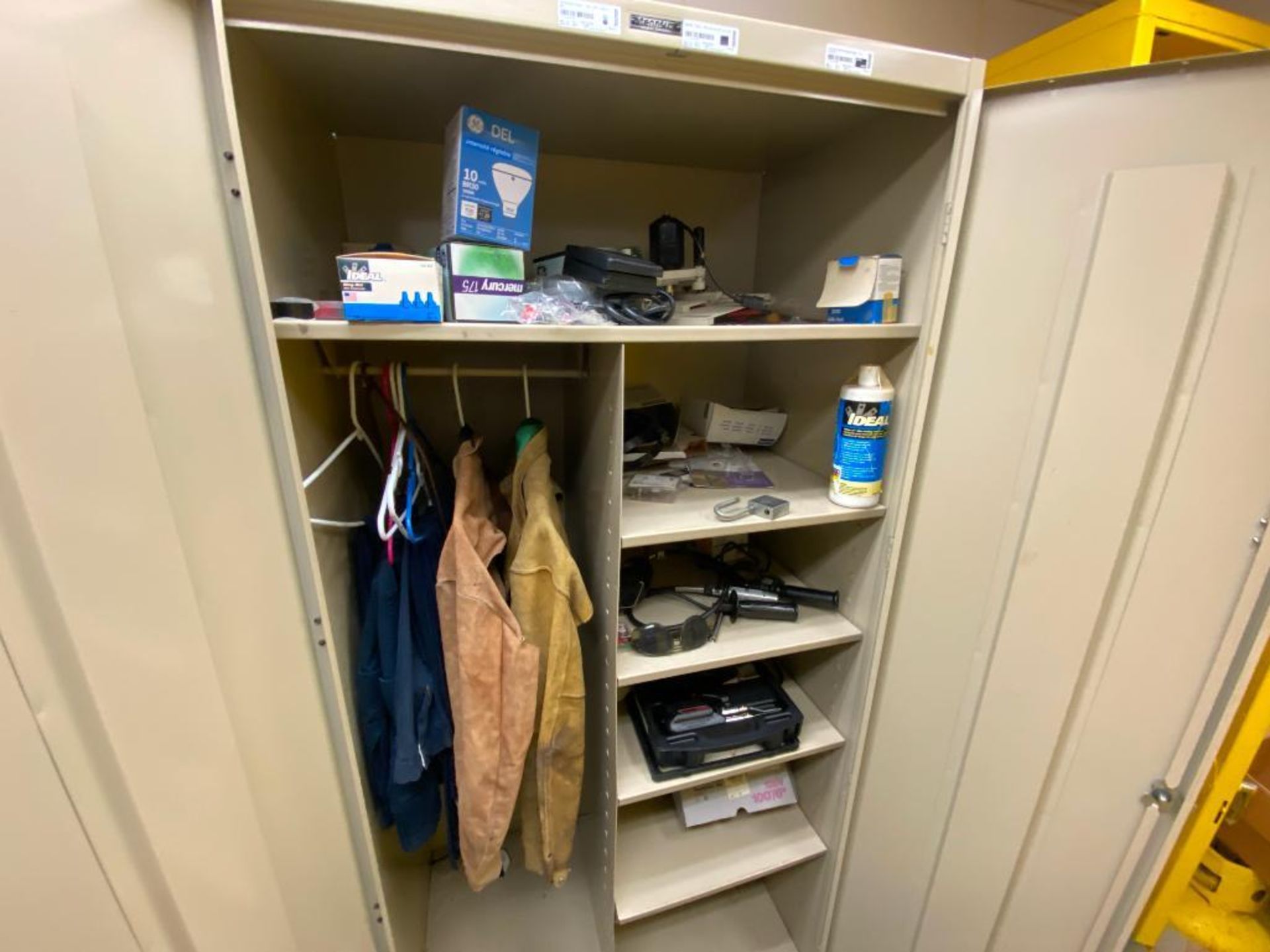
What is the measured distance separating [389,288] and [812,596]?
941 mm

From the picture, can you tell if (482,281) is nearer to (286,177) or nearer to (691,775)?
(286,177)

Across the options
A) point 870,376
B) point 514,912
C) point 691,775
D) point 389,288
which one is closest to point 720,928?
point 514,912

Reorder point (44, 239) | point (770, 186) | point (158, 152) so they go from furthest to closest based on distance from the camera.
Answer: point (770, 186)
point (158, 152)
point (44, 239)

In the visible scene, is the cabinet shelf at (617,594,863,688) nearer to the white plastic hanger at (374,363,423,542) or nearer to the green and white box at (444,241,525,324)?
the white plastic hanger at (374,363,423,542)

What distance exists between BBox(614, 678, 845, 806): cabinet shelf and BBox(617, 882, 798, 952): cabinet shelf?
55 centimetres

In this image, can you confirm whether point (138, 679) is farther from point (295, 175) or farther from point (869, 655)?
point (869, 655)

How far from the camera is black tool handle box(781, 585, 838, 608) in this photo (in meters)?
1.09

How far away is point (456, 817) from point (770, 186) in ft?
5.03

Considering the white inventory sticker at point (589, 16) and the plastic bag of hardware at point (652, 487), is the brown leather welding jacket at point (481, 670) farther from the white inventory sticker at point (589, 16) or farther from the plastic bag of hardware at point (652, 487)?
the white inventory sticker at point (589, 16)

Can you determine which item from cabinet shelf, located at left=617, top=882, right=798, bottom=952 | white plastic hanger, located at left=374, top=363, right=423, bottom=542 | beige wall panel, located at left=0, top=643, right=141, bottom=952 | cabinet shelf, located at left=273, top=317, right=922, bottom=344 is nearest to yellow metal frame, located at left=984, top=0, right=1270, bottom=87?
cabinet shelf, located at left=273, top=317, right=922, bottom=344

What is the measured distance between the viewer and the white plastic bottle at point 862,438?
87 cm

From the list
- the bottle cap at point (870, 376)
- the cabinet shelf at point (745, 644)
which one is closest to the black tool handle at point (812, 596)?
the cabinet shelf at point (745, 644)

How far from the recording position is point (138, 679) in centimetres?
48

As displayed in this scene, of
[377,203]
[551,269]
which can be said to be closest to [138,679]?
[551,269]
